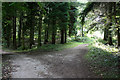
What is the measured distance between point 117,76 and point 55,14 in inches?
498

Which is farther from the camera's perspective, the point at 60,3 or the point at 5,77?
the point at 60,3

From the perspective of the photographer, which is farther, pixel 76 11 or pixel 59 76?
pixel 76 11

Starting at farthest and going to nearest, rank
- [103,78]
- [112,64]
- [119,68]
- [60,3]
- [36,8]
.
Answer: [60,3]
[36,8]
[112,64]
[119,68]
[103,78]

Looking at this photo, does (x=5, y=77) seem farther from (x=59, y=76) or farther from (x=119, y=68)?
(x=119, y=68)

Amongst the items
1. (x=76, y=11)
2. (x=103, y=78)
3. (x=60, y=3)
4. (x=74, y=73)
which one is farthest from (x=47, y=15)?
(x=103, y=78)

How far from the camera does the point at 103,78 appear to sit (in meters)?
5.30

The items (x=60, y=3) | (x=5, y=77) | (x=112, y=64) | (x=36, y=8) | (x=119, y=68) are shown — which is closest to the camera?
(x=5, y=77)

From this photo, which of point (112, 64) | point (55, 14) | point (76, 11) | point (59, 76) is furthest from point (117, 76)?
point (76, 11)

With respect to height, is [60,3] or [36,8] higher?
[60,3]

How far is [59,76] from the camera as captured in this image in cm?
559

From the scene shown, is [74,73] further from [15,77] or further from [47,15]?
[47,15]

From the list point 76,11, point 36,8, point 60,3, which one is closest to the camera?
point 36,8

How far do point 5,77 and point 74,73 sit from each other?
148 inches

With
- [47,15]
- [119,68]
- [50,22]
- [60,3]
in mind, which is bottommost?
[119,68]
